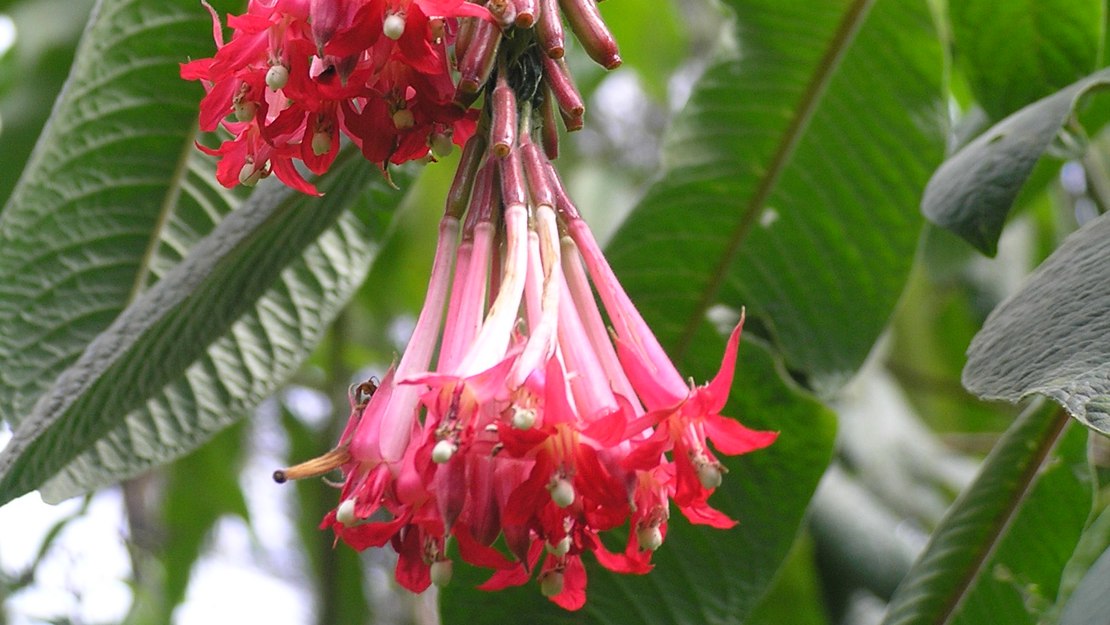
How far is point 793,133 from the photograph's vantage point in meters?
1.41

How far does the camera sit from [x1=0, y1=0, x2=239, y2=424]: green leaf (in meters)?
1.13

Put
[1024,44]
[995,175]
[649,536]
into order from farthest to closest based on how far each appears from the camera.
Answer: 1. [1024,44]
2. [995,175]
3. [649,536]

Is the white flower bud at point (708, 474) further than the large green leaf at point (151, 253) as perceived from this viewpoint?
No

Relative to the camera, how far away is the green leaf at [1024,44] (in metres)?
1.29

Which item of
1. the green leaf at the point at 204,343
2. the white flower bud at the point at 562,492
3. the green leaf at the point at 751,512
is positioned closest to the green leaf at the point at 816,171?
the green leaf at the point at 751,512

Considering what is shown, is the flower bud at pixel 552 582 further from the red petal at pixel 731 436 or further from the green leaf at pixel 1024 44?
the green leaf at pixel 1024 44

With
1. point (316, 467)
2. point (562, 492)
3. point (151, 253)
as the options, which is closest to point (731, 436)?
point (562, 492)

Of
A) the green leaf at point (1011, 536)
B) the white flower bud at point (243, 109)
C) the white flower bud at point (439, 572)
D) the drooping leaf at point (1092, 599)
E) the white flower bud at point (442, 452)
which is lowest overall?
the green leaf at point (1011, 536)

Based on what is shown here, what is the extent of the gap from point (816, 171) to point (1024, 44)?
0.27 m

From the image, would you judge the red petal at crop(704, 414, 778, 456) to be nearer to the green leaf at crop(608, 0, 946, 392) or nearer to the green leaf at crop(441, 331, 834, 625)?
the green leaf at crop(441, 331, 834, 625)

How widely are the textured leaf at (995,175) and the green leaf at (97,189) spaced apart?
699 mm

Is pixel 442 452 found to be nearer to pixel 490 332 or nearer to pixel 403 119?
pixel 490 332

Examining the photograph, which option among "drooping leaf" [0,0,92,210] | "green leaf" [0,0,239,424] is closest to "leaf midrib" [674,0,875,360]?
"green leaf" [0,0,239,424]

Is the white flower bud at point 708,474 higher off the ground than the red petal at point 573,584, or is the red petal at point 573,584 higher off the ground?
the white flower bud at point 708,474
